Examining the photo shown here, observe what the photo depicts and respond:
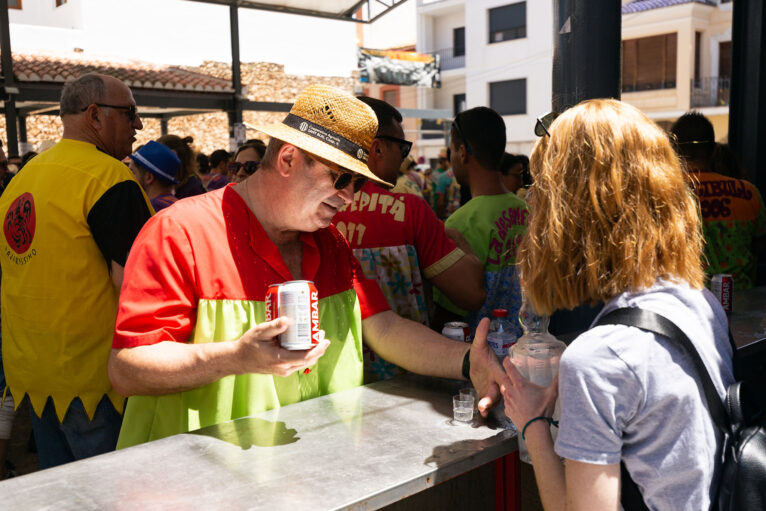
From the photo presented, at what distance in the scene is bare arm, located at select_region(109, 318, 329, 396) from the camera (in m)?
1.68

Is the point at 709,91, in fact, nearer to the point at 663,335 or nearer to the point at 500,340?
the point at 500,340

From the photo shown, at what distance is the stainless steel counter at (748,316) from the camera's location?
282 centimetres

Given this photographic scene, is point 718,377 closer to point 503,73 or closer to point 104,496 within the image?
point 104,496

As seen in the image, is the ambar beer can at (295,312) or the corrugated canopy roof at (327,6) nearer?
the ambar beer can at (295,312)

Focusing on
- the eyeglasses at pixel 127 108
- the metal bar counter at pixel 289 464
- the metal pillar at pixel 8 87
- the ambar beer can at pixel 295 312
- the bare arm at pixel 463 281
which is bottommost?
the metal bar counter at pixel 289 464

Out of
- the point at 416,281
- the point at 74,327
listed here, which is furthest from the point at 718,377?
the point at 74,327

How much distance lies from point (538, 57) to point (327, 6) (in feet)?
86.7

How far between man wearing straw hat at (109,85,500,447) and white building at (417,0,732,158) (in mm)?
25592

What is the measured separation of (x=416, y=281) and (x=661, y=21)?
31.7 meters

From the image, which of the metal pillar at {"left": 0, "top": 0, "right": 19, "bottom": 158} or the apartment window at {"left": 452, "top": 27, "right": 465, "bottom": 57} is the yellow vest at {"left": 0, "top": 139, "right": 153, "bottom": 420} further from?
the apartment window at {"left": 452, "top": 27, "right": 465, "bottom": 57}

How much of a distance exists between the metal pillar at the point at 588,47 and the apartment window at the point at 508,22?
117ft

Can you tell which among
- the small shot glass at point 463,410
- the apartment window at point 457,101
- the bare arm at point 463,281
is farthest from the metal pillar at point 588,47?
the apartment window at point 457,101

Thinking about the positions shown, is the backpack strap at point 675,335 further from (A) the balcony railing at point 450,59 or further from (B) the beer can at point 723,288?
(A) the balcony railing at point 450,59

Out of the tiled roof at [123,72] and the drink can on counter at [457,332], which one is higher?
the tiled roof at [123,72]
